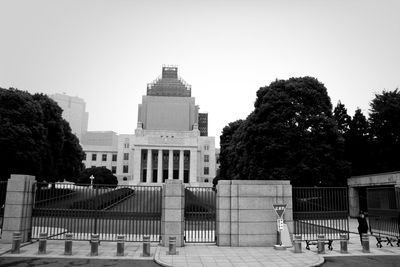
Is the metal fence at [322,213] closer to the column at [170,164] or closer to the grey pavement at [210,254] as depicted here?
the grey pavement at [210,254]

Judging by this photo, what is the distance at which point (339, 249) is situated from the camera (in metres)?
16.2

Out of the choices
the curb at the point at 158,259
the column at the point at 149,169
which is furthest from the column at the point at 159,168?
the curb at the point at 158,259

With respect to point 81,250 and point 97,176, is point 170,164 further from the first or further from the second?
point 81,250

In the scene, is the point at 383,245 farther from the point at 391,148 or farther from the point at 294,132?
the point at 391,148

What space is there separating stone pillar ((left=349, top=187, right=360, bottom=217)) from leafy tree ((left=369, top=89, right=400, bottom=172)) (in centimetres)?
798

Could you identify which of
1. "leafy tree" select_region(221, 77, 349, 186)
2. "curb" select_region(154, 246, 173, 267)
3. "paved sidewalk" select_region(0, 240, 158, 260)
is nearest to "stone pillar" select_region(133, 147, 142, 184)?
"leafy tree" select_region(221, 77, 349, 186)

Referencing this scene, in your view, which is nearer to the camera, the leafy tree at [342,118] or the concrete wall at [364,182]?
the concrete wall at [364,182]

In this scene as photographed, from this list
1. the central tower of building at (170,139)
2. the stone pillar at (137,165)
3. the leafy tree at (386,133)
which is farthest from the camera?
the central tower of building at (170,139)

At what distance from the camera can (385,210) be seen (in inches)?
727

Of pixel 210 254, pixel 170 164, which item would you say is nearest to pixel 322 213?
pixel 210 254

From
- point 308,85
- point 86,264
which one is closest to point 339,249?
point 86,264

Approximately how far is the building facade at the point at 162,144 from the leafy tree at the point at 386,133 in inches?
2343

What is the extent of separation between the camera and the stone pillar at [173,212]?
16.6m

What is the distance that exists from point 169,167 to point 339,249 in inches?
3168
